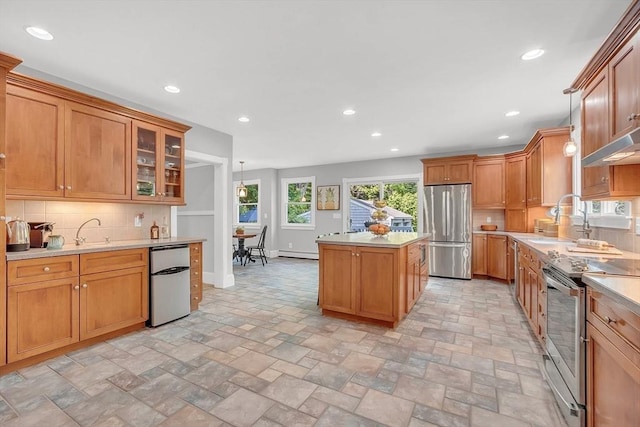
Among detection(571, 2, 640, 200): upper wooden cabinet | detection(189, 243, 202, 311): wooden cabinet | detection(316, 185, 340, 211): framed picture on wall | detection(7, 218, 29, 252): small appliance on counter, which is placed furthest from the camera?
detection(316, 185, 340, 211): framed picture on wall

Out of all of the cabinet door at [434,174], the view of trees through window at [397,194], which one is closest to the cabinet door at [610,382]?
the cabinet door at [434,174]

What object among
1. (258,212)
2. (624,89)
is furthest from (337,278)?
(258,212)

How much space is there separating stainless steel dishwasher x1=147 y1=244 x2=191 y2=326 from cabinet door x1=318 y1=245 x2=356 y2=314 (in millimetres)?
1597

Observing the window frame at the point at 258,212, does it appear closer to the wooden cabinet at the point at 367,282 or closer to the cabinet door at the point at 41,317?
the wooden cabinet at the point at 367,282

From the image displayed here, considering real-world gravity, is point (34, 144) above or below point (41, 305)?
above

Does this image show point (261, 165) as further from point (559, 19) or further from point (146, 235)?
point (559, 19)

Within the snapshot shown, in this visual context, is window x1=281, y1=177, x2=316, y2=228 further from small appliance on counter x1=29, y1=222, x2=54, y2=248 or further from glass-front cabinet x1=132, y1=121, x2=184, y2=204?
small appliance on counter x1=29, y1=222, x2=54, y2=248

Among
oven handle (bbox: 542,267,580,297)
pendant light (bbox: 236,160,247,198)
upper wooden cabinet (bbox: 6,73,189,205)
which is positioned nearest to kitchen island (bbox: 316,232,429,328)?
oven handle (bbox: 542,267,580,297)

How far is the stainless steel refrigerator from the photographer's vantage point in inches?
213

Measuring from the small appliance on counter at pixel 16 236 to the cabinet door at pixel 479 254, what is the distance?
6160mm

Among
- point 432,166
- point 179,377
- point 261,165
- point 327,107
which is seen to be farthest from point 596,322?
point 261,165

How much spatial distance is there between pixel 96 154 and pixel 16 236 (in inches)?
38.3

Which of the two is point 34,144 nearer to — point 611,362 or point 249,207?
point 611,362

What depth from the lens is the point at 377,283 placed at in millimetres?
3154
